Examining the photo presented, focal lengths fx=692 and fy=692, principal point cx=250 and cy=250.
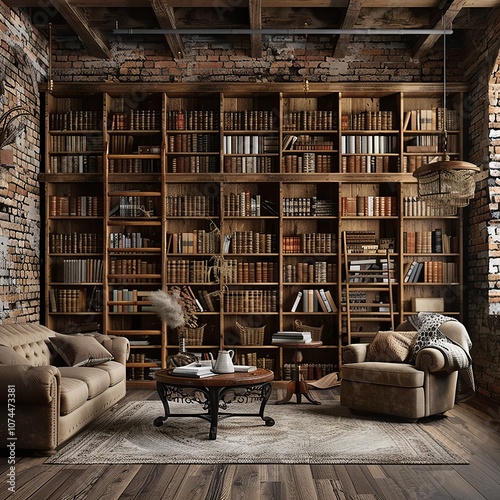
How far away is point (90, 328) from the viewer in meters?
8.37

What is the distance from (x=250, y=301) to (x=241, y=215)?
1.06 metres

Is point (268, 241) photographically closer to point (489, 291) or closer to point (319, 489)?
point (489, 291)

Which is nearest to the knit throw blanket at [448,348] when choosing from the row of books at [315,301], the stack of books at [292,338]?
the stack of books at [292,338]

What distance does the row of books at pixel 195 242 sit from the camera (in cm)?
850

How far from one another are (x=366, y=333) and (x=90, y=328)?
3332 millimetres

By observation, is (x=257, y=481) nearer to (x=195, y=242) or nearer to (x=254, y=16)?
(x=195, y=242)

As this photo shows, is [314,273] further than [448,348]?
Yes

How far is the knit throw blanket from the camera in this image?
6191mm

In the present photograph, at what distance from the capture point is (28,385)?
4.82 meters

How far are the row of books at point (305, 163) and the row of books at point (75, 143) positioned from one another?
7.63 feet

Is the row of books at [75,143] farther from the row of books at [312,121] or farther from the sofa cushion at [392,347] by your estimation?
the sofa cushion at [392,347]

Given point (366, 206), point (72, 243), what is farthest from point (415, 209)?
point (72, 243)

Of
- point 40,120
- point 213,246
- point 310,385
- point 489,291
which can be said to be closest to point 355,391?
point 310,385

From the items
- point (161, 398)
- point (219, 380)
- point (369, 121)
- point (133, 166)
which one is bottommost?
point (161, 398)
